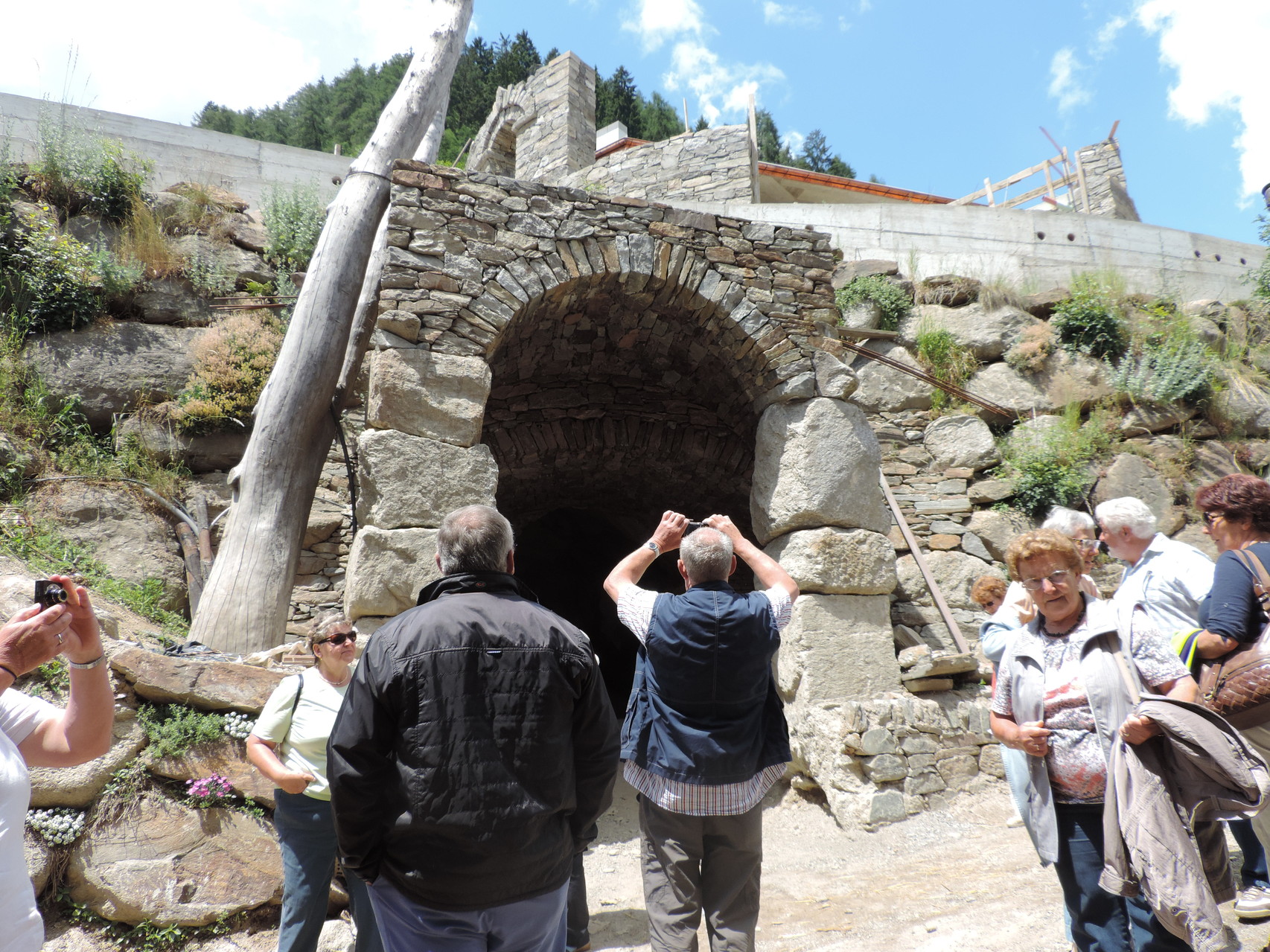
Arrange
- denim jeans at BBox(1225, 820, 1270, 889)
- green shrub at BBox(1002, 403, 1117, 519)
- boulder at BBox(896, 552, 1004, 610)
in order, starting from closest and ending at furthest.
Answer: denim jeans at BBox(1225, 820, 1270, 889)
boulder at BBox(896, 552, 1004, 610)
green shrub at BBox(1002, 403, 1117, 519)

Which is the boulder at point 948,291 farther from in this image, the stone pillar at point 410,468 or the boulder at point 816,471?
the stone pillar at point 410,468

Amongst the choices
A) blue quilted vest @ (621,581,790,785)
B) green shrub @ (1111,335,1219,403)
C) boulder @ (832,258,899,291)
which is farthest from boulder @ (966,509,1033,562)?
blue quilted vest @ (621,581,790,785)

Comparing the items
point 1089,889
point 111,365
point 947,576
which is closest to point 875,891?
point 1089,889

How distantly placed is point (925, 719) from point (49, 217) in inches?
319

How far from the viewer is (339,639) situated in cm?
251

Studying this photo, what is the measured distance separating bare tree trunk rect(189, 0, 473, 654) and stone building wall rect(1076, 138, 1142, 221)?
550 inches

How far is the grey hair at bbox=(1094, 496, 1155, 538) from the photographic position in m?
2.54

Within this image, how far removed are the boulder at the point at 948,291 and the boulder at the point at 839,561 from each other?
15.6 feet

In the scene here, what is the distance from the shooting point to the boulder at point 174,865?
2.72 metres

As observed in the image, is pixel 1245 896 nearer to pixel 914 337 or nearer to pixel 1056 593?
pixel 1056 593

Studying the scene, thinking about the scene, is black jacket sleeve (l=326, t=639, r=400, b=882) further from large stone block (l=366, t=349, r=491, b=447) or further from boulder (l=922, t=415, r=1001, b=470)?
boulder (l=922, t=415, r=1001, b=470)

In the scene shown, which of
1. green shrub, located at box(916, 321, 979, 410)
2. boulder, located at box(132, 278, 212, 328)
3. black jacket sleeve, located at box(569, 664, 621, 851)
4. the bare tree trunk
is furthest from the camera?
green shrub, located at box(916, 321, 979, 410)

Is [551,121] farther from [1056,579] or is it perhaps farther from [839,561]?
[1056,579]

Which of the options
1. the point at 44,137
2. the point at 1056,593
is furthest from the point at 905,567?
the point at 44,137
